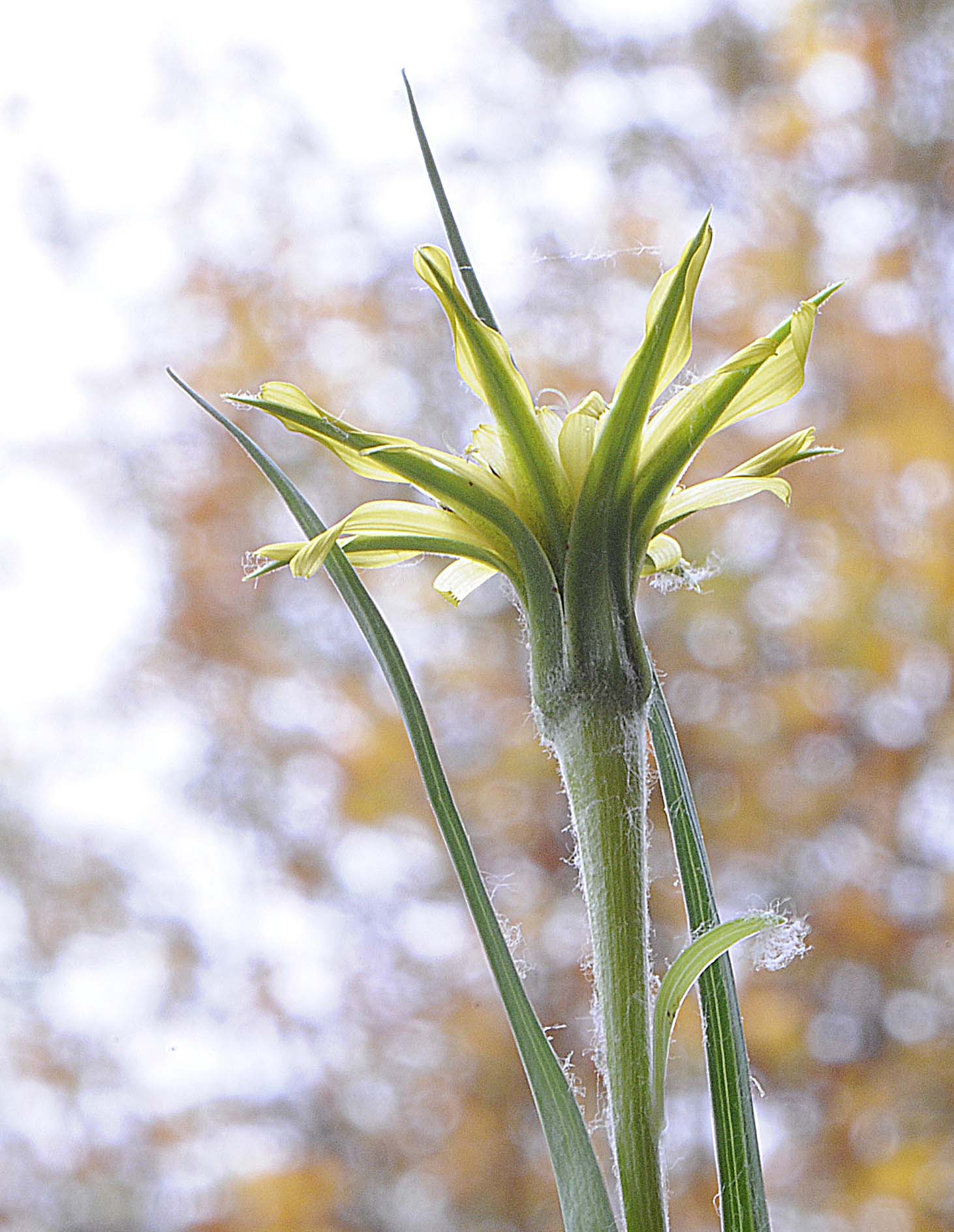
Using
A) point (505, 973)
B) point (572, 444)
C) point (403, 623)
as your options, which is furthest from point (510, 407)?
point (403, 623)

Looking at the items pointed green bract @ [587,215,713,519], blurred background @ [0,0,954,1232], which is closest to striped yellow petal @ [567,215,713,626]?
pointed green bract @ [587,215,713,519]

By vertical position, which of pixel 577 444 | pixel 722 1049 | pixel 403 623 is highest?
pixel 403 623

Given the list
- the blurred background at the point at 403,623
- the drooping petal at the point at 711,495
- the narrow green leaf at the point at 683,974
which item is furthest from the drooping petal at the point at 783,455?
the blurred background at the point at 403,623

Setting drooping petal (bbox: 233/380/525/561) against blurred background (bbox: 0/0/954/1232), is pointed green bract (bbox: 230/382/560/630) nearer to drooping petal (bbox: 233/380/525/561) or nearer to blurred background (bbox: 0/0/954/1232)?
drooping petal (bbox: 233/380/525/561)

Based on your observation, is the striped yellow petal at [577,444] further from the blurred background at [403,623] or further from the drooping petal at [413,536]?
the blurred background at [403,623]

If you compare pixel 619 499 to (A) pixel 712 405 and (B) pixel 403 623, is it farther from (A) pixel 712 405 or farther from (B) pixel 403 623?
(B) pixel 403 623
